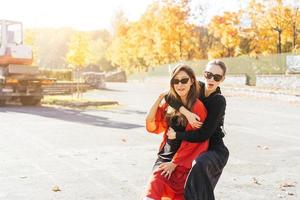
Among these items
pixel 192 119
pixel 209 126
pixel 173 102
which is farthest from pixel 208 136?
pixel 173 102

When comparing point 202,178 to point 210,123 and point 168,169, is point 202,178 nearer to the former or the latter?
point 168,169

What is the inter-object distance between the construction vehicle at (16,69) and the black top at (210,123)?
18047mm

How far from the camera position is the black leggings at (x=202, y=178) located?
424 centimetres

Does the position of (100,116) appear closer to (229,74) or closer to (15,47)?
(15,47)

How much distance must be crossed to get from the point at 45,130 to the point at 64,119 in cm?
291

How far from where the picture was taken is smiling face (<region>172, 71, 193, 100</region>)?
436 cm

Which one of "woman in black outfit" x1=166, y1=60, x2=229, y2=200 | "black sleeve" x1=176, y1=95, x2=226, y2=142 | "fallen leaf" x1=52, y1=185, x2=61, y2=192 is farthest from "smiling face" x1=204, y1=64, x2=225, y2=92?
"fallen leaf" x1=52, y1=185, x2=61, y2=192

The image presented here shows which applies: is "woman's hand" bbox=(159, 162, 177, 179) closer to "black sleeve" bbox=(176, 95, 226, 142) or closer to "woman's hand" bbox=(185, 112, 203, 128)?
"black sleeve" bbox=(176, 95, 226, 142)

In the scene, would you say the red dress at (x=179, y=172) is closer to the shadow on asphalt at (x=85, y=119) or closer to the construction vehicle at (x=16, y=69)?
the shadow on asphalt at (x=85, y=119)

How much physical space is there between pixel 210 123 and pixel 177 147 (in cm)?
36

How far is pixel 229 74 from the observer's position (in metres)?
39.6

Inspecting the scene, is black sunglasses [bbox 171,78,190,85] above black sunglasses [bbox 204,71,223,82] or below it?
below

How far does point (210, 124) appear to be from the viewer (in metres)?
4.41

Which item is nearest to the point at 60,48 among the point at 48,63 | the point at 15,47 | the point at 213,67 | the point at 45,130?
the point at 48,63
